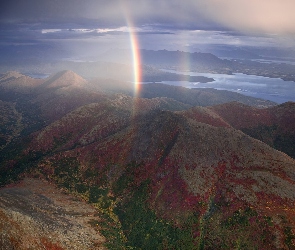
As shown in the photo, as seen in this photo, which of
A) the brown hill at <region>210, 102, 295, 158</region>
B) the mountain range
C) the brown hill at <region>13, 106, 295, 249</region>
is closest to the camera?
the mountain range

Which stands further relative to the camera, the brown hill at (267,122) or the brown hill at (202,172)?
the brown hill at (267,122)

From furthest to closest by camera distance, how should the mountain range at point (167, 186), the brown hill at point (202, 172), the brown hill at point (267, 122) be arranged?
the brown hill at point (267, 122) < the brown hill at point (202, 172) < the mountain range at point (167, 186)

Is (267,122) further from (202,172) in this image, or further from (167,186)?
(167,186)

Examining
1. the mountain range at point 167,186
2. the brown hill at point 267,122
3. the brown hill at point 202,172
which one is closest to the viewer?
the mountain range at point 167,186

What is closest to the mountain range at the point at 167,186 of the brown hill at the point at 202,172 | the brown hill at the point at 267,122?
the brown hill at the point at 202,172

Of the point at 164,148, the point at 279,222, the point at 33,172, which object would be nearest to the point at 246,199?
the point at 279,222

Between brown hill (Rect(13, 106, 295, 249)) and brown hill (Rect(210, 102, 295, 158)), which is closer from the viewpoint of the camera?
brown hill (Rect(13, 106, 295, 249))

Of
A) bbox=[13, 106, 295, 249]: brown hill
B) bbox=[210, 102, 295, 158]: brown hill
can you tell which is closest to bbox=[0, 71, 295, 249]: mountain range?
bbox=[13, 106, 295, 249]: brown hill

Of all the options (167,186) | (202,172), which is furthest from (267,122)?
(167,186)

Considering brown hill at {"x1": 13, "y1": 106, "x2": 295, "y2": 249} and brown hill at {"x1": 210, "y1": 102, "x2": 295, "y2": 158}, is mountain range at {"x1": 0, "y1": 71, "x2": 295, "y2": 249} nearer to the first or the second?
brown hill at {"x1": 13, "y1": 106, "x2": 295, "y2": 249}

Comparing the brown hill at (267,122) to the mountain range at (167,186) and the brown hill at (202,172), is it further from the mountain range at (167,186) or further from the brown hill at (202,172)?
the brown hill at (202,172)

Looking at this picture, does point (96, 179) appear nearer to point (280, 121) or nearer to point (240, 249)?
point (240, 249)
